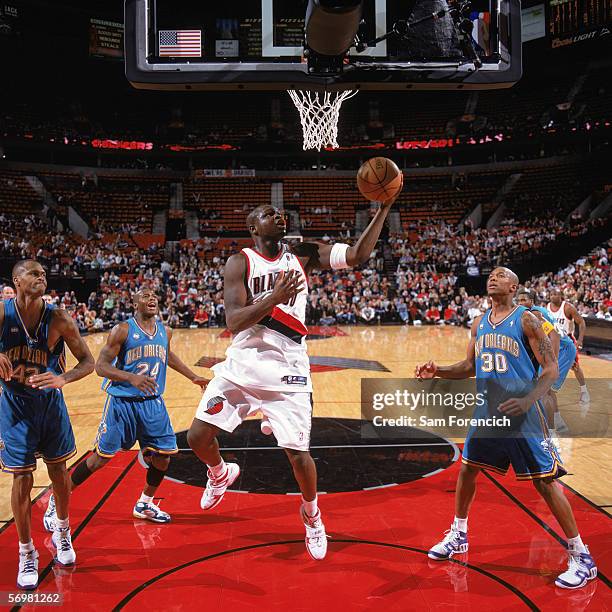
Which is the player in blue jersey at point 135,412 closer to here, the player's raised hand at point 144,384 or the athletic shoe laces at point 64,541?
the player's raised hand at point 144,384

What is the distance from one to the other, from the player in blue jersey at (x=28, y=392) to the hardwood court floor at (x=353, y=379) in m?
1.22

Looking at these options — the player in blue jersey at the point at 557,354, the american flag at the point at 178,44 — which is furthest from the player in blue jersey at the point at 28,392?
the player in blue jersey at the point at 557,354

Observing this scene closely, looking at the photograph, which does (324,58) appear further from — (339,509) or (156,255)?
(156,255)

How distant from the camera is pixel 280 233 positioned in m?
3.69

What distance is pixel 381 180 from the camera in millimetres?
3783

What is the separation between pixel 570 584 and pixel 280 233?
8.69ft

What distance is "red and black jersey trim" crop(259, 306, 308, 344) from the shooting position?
12.0 ft

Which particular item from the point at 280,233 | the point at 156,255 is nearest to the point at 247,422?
the point at 280,233

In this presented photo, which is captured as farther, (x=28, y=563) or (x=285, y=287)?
(x=28, y=563)

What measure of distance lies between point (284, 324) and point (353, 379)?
6.72 m

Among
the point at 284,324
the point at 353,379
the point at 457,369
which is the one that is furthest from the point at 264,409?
the point at 353,379

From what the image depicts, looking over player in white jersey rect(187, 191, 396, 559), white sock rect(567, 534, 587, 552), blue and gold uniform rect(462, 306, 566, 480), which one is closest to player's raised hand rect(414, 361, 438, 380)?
blue and gold uniform rect(462, 306, 566, 480)

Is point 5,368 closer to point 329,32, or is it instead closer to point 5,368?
point 5,368

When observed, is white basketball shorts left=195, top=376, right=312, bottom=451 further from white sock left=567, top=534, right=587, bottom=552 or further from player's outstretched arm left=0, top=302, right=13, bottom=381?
white sock left=567, top=534, right=587, bottom=552
